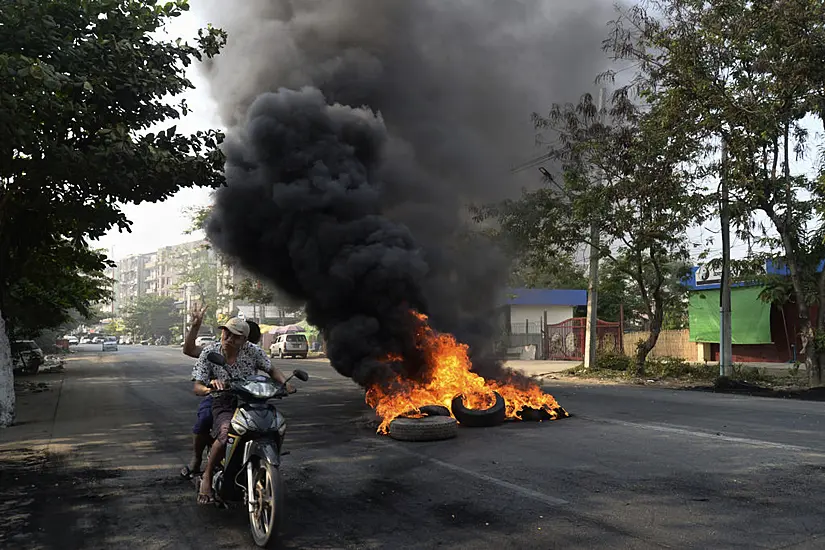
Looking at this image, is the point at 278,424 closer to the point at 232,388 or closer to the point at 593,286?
the point at 232,388

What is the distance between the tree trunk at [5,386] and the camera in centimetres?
1000

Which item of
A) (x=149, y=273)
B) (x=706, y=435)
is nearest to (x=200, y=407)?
(x=706, y=435)

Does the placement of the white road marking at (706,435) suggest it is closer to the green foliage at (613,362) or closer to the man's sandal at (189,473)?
the man's sandal at (189,473)

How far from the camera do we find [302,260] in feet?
36.5

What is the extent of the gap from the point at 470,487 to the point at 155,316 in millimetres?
97416

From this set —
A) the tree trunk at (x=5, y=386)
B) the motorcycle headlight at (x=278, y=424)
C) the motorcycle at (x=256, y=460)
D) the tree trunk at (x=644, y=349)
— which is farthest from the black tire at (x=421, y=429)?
the tree trunk at (x=644, y=349)

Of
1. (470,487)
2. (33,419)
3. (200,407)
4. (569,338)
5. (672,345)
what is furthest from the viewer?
(569,338)

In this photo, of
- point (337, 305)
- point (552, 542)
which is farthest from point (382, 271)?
point (552, 542)

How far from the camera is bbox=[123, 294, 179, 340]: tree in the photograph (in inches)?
3667

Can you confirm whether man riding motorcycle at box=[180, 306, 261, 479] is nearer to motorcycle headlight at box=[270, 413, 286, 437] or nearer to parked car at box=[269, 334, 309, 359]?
motorcycle headlight at box=[270, 413, 286, 437]

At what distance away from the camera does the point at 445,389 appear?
31.9 feet

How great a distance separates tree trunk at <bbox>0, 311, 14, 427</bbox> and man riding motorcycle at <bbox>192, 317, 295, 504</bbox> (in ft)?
22.9

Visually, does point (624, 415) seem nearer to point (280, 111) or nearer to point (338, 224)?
point (338, 224)

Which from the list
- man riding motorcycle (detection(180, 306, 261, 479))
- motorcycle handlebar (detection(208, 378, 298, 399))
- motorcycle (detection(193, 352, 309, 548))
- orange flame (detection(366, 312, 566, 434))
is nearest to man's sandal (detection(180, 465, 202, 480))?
man riding motorcycle (detection(180, 306, 261, 479))
